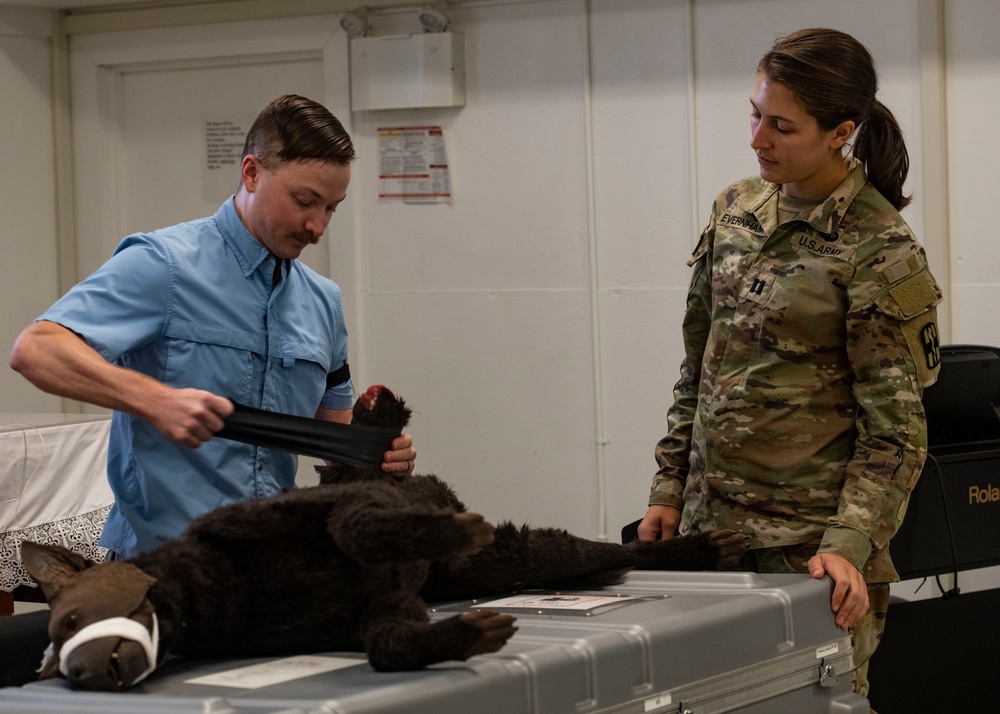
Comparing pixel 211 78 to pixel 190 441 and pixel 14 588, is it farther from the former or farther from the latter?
pixel 190 441

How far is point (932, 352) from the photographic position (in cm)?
184

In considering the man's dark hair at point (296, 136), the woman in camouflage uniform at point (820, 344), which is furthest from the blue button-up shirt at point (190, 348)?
the woman in camouflage uniform at point (820, 344)

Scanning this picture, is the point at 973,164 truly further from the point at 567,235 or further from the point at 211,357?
the point at 211,357

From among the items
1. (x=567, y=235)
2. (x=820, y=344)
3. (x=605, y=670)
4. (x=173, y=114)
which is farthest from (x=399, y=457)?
(x=173, y=114)

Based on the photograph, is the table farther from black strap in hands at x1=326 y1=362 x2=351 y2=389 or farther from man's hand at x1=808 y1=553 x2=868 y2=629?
man's hand at x1=808 y1=553 x2=868 y2=629

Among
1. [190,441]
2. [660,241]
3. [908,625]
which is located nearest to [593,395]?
[660,241]

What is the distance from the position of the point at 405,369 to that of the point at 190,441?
10.0ft

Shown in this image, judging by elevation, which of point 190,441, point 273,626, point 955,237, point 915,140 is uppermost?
point 915,140

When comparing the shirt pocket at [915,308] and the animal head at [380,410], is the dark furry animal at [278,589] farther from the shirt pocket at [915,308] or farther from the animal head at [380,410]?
the shirt pocket at [915,308]

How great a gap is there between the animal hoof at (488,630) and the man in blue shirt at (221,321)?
47cm

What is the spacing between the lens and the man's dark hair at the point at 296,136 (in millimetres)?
1742

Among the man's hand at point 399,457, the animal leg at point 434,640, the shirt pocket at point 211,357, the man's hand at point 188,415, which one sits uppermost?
the shirt pocket at point 211,357

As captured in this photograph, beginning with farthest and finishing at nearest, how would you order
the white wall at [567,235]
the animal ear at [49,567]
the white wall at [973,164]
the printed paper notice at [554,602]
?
the white wall at [567,235]
the white wall at [973,164]
the printed paper notice at [554,602]
the animal ear at [49,567]

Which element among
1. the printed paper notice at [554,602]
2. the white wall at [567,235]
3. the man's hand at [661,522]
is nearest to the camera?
the printed paper notice at [554,602]
